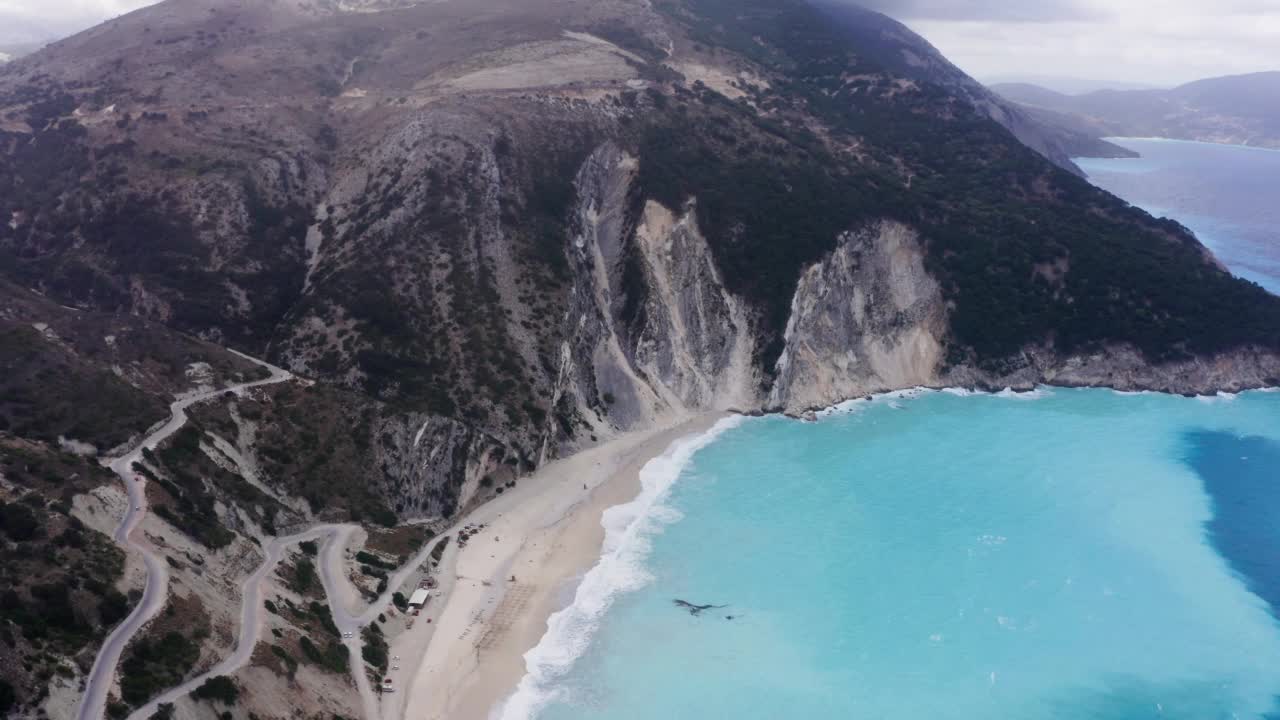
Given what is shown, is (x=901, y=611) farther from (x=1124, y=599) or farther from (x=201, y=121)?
(x=201, y=121)

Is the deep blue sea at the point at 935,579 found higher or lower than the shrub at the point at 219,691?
lower

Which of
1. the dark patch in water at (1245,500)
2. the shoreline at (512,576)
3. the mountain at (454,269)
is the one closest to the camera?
the shoreline at (512,576)

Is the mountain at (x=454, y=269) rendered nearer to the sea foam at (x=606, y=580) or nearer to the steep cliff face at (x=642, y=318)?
the steep cliff face at (x=642, y=318)

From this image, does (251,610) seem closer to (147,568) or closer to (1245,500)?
(147,568)

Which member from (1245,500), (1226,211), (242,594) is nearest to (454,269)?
(242,594)

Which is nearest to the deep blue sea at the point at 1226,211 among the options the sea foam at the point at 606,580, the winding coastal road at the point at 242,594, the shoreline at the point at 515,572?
the sea foam at the point at 606,580

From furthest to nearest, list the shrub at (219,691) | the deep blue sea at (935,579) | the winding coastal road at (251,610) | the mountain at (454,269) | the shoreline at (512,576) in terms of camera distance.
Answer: the mountain at (454,269) → the deep blue sea at (935,579) → the shoreline at (512,576) → the shrub at (219,691) → the winding coastal road at (251,610)
